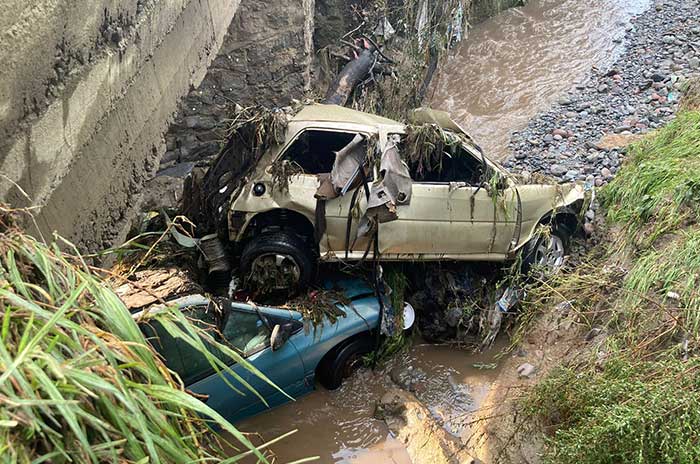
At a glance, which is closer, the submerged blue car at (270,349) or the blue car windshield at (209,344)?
the blue car windshield at (209,344)

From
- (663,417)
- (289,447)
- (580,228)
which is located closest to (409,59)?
(580,228)

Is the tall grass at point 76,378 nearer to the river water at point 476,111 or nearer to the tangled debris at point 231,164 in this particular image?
the river water at point 476,111

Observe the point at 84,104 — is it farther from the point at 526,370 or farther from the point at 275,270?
the point at 526,370

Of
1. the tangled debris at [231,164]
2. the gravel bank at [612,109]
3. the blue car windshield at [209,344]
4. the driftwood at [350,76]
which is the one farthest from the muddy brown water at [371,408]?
the driftwood at [350,76]

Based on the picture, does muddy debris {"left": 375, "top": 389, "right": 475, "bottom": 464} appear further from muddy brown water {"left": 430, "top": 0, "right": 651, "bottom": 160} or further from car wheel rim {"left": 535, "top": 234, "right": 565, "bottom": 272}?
muddy brown water {"left": 430, "top": 0, "right": 651, "bottom": 160}

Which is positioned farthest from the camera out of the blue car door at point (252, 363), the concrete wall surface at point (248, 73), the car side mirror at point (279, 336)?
the concrete wall surface at point (248, 73)

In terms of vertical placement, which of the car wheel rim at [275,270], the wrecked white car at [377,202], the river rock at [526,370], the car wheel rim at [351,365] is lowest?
the river rock at [526,370]

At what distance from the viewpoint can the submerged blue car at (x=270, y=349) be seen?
4254mm

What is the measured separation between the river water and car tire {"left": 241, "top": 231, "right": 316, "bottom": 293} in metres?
1.06

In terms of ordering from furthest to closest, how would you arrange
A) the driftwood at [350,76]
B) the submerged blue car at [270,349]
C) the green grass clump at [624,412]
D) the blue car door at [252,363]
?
the driftwood at [350,76] < the blue car door at [252,363] < the submerged blue car at [270,349] < the green grass clump at [624,412]

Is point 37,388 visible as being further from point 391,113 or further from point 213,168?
point 391,113

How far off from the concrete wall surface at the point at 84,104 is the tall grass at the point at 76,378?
604mm

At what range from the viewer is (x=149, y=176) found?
453 cm

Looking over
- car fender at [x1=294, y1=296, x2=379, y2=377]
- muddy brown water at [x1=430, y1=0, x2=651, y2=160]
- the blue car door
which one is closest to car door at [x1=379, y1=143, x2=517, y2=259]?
car fender at [x1=294, y1=296, x2=379, y2=377]
